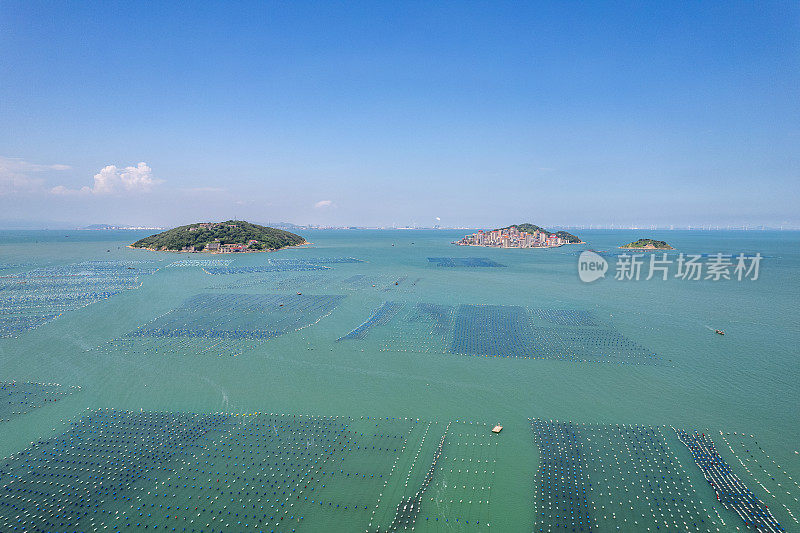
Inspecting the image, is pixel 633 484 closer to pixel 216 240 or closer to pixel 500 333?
pixel 500 333

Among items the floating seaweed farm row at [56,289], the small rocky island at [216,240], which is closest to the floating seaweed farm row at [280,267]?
the floating seaweed farm row at [56,289]

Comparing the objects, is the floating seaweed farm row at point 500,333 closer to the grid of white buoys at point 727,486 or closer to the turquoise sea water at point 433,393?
the turquoise sea water at point 433,393

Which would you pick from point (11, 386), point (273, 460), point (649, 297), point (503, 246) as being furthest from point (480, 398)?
point (503, 246)

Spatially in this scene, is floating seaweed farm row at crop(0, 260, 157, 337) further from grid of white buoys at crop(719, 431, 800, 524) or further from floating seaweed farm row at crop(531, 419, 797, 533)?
grid of white buoys at crop(719, 431, 800, 524)

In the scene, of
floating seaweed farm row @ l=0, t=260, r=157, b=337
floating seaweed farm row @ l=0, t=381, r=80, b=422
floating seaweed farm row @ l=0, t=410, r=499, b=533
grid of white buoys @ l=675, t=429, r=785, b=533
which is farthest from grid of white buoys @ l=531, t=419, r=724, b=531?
floating seaweed farm row @ l=0, t=260, r=157, b=337

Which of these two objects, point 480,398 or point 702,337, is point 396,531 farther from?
point 702,337

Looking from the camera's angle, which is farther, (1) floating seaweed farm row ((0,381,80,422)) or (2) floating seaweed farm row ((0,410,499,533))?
(1) floating seaweed farm row ((0,381,80,422))
